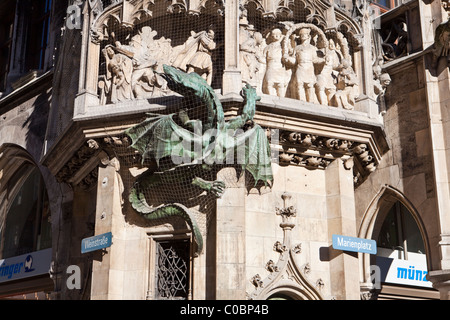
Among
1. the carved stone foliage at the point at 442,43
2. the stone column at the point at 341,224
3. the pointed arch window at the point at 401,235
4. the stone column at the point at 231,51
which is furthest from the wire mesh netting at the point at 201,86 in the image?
the pointed arch window at the point at 401,235

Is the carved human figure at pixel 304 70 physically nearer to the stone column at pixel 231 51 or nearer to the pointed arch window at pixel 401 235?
the stone column at pixel 231 51

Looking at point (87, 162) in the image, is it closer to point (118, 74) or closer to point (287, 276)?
point (118, 74)

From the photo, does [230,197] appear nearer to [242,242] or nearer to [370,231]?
[242,242]

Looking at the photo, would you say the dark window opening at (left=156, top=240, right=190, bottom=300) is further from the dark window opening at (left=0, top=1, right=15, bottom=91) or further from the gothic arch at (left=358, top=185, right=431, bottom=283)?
the dark window opening at (left=0, top=1, right=15, bottom=91)

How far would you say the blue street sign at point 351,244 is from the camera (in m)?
10.9

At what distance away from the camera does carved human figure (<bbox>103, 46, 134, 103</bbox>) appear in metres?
11.6

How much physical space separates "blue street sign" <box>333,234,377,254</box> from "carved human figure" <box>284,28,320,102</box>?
225 centimetres

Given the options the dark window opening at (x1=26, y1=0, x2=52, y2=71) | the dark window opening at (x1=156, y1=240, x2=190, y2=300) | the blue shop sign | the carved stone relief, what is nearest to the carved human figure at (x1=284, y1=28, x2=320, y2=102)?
the carved stone relief

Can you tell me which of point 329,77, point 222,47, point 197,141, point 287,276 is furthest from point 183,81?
point 287,276

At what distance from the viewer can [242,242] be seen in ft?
33.6

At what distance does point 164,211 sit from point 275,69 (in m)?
2.86

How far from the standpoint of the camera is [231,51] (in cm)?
1096

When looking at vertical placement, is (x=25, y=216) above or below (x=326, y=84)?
below

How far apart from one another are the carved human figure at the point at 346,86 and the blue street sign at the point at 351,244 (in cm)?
216
